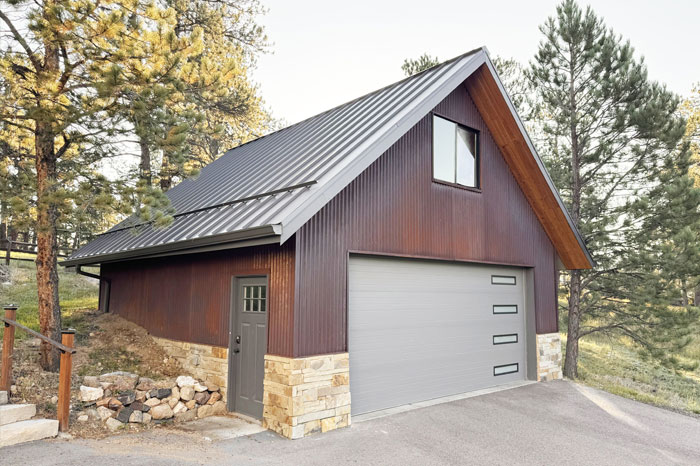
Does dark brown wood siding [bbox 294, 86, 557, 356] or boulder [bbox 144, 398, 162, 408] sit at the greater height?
dark brown wood siding [bbox 294, 86, 557, 356]

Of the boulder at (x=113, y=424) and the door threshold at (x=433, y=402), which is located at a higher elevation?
the boulder at (x=113, y=424)

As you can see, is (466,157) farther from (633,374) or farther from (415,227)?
(633,374)

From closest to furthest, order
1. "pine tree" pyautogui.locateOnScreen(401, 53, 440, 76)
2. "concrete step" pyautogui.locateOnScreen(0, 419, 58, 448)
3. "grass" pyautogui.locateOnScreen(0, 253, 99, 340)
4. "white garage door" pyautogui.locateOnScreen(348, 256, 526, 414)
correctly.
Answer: "concrete step" pyautogui.locateOnScreen(0, 419, 58, 448)
"white garage door" pyautogui.locateOnScreen(348, 256, 526, 414)
"grass" pyautogui.locateOnScreen(0, 253, 99, 340)
"pine tree" pyautogui.locateOnScreen(401, 53, 440, 76)

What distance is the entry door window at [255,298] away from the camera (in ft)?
22.8

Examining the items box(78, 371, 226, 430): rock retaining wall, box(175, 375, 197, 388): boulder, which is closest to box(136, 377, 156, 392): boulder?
box(78, 371, 226, 430): rock retaining wall

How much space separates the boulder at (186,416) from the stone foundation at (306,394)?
4.09 ft

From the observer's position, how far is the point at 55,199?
695 centimetres

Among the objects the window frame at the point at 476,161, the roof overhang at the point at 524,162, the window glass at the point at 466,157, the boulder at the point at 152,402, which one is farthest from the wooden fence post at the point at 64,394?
the roof overhang at the point at 524,162

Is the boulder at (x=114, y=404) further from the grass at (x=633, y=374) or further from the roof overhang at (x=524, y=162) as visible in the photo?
the grass at (x=633, y=374)

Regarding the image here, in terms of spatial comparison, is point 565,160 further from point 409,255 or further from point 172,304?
point 172,304

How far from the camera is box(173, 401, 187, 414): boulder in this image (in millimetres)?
6812

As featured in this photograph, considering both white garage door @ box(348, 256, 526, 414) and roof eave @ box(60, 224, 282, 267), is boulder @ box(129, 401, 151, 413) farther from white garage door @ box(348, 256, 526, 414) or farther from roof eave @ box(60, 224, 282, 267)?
white garage door @ box(348, 256, 526, 414)

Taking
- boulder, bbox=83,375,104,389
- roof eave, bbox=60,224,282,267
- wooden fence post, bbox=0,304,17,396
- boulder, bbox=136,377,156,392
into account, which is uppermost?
roof eave, bbox=60,224,282,267

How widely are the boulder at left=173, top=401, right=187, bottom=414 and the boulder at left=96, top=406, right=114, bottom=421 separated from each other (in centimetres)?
81
